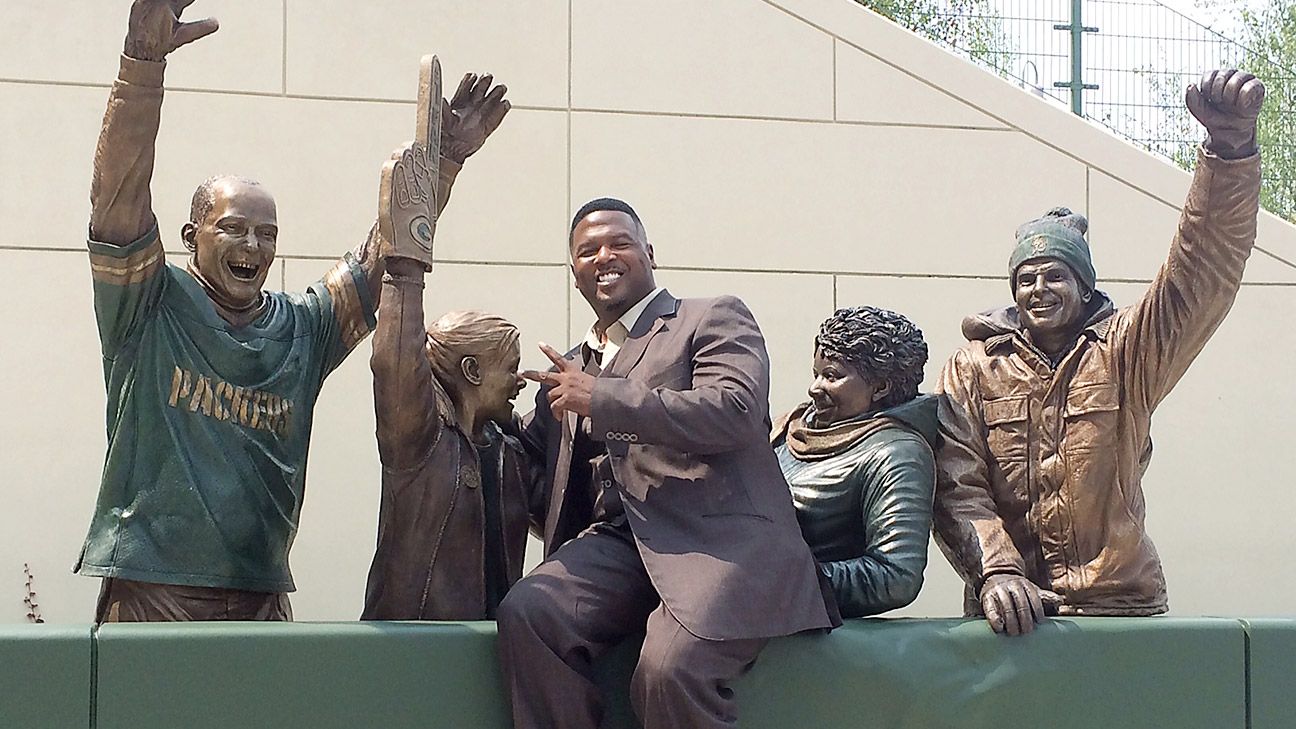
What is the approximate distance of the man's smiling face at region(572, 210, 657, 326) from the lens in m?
4.32

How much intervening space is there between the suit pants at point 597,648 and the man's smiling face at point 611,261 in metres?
0.60

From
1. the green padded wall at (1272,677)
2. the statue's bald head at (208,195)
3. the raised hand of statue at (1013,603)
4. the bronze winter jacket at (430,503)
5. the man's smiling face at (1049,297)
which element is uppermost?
the statue's bald head at (208,195)

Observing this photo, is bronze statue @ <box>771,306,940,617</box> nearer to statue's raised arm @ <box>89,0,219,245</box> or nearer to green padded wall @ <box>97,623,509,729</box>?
green padded wall @ <box>97,623,509,729</box>

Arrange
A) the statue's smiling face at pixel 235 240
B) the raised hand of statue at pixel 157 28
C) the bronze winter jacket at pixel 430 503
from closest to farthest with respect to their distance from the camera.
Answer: the raised hand of statue at pixel 157 28 < the bronze winter jacket at pixel 430 503 < the statue's smiling face at pixel 235 240

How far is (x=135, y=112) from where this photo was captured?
411 centimetres

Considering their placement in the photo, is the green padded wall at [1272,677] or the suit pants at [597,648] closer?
the suit pants at [597,648]

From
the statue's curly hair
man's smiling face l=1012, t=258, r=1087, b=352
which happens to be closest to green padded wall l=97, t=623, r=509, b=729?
the statue's curly hair

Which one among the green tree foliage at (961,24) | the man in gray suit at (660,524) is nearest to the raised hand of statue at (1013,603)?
the man in gray suit at (660,524)

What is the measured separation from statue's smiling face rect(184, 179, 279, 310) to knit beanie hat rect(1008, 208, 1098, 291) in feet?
6.79

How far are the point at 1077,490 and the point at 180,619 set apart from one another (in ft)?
7.95

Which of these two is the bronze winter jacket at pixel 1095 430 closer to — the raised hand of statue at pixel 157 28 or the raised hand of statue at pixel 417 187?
the raised hand of statue at pixel 417 187

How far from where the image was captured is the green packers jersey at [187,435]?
432cm

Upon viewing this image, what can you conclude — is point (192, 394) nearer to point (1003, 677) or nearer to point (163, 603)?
point (163, 603)

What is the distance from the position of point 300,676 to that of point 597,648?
2.28ft
